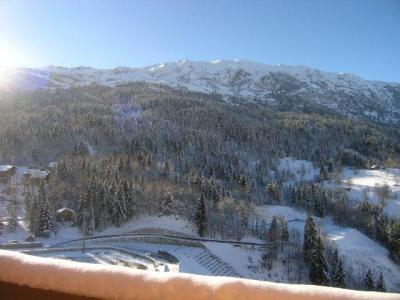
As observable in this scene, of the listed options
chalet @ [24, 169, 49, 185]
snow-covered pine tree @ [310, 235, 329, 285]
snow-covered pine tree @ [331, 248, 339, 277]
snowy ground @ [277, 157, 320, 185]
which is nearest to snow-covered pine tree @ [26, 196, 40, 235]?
chalet @ [24, 169, 49, 185]

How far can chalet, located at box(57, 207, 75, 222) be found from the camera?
173 feet

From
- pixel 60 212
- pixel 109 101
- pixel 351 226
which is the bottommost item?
pixel 351 226

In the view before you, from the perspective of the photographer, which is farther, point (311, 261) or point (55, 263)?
point (311, 261)

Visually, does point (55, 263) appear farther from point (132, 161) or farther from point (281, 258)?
point (132, 161)

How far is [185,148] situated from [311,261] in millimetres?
63736

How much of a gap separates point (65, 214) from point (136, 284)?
54.4 meters

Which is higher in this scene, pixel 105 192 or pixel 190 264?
pixel 105 192

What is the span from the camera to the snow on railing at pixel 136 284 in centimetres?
199

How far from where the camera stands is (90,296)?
7.43ft

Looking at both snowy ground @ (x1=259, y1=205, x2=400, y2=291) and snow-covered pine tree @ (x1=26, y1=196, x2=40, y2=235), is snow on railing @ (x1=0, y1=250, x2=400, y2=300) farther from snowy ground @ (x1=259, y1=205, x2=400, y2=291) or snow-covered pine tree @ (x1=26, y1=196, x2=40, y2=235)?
snowy ground @ (x1=259, y1=205, x2=400, y2=291)

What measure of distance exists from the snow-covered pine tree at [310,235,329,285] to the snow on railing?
46431 mm

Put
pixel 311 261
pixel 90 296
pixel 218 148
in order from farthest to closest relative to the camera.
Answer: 1. pixel 218 148
2. pixel 311 261
3. pixel 90 296

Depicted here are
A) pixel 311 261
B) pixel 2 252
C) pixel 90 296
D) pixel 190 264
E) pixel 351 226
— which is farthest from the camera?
pixel 351 226

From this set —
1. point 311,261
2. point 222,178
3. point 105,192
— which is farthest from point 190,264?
point 222,178
